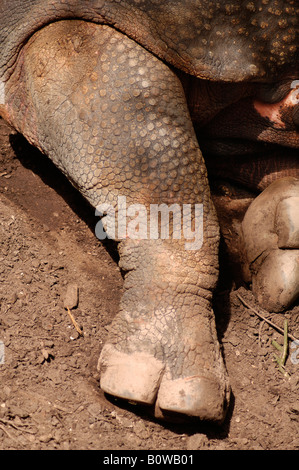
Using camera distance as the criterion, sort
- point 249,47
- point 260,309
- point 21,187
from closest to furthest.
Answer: point 249,47
point 260,309
point 21,187

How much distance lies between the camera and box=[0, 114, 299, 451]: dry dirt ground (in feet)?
5.98

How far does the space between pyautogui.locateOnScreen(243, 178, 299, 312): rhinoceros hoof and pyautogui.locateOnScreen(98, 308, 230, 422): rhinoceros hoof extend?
14.6 inches

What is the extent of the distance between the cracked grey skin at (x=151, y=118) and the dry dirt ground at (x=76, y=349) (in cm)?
11

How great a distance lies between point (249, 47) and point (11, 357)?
1.36 metres

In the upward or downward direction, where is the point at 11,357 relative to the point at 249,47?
downward

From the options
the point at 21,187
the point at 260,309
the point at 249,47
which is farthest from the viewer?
the point at 21,187

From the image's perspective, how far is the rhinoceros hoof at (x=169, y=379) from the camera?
1.85 meters

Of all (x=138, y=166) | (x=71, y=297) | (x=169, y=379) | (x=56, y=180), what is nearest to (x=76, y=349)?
(x=71, y=297)

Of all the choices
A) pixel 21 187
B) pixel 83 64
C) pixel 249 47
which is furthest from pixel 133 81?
pixel 21 187

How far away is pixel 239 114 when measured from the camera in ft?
7.74

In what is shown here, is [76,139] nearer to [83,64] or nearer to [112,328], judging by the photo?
[83,64]

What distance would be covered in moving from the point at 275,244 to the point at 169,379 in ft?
2.21

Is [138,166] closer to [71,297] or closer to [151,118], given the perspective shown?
[151,118]

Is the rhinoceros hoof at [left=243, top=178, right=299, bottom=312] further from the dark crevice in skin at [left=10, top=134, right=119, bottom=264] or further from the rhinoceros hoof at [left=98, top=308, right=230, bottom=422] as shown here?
the dark crevice in skin at [left=10, top=134, right=119, bottom=264]
